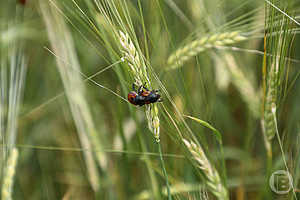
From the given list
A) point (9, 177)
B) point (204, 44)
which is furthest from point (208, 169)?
point (9, 177)

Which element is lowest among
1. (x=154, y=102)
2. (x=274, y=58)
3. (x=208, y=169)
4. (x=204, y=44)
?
(x=208, y=169)

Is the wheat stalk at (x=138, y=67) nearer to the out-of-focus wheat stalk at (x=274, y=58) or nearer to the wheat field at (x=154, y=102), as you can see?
the wheat field at (x=154, y=102)

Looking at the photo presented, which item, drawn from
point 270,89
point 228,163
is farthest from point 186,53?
point 228,163

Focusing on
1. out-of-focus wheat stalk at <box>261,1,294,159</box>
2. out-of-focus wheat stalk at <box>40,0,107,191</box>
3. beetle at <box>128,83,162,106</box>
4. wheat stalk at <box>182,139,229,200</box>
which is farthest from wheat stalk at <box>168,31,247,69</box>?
out-of-focus wheat stalk at <box>40,0,107,191</box>

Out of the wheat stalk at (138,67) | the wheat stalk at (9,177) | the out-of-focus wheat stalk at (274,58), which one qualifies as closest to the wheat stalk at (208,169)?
the wheat stalk at (138,67)

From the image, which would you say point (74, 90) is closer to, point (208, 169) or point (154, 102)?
point (154, 102)

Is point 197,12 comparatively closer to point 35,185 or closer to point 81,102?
point 81,102
